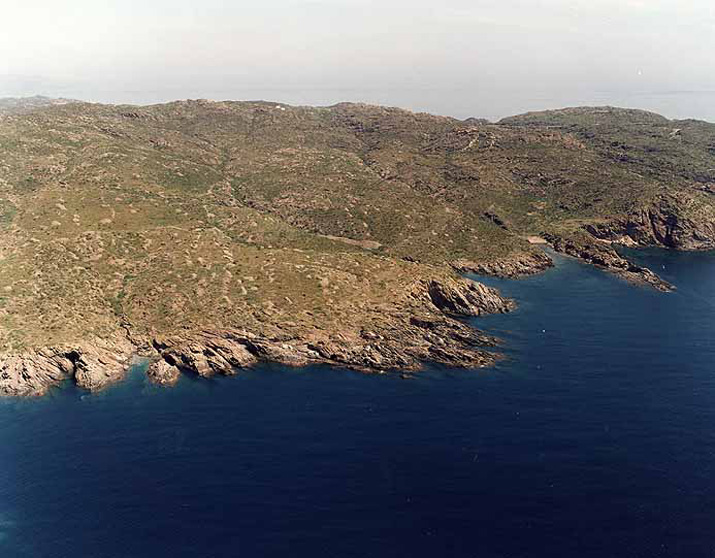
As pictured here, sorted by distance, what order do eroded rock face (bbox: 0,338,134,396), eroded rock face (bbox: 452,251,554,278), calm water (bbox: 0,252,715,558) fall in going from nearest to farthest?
calm water (bbox: 0,252,715,558) < eroded rock face (bbox: 0,338,134,396) < eroded rock face (bbox: 452,251,554,278)

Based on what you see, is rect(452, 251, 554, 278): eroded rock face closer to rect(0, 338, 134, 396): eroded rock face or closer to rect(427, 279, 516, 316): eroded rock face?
rect(427, 279, 516, 316): eroded rock face

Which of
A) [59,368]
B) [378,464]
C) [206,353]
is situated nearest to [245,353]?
[206,353]

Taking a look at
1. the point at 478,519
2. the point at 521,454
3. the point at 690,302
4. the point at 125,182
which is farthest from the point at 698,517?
the point at 125,182

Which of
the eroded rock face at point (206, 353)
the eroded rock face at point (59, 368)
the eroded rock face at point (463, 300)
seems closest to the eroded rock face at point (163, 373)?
the eroded rock face at point (206, 353)

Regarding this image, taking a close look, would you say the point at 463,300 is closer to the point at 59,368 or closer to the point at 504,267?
the point at 504,267

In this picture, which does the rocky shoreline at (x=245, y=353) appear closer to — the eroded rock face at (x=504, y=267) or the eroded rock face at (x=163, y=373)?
the eroded rock face at (x=163, y=373)

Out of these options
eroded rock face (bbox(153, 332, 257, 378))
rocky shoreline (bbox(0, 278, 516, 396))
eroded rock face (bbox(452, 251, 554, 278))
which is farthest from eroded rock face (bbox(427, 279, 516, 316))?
eroded rock face (bbox(153, 332, 257, 378))

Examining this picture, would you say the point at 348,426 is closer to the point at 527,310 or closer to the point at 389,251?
the point at 527,310
